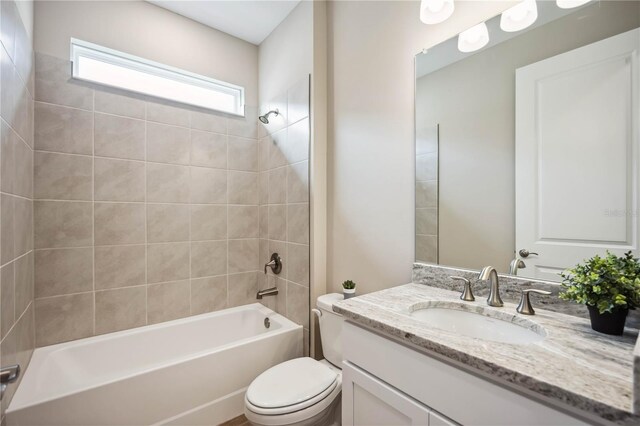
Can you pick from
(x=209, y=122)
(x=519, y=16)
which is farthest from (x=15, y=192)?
(x=519, y=16)

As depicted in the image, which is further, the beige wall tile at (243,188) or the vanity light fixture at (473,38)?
the beige wall tile at (243,188)

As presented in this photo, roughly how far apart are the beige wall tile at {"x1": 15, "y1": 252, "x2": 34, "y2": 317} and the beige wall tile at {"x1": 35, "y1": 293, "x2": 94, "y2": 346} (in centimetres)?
14

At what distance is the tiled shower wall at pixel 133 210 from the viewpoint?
1723mm

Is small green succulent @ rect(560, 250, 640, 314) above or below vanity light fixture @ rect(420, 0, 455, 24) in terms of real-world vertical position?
below

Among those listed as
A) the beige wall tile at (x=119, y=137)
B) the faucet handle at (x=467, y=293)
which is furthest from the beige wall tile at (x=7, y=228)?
the faucet handle at (x=467, y=293)

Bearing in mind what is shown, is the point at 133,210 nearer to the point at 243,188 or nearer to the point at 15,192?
the point at 15,192

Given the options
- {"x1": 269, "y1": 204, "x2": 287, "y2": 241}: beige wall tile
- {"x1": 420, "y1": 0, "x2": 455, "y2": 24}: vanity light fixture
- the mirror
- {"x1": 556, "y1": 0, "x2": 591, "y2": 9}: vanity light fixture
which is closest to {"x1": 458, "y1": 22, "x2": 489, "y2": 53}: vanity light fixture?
the mirror

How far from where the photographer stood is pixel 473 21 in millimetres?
1239

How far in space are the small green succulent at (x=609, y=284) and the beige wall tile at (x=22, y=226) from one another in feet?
7.13

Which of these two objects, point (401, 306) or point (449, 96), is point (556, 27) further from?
point (401, 306)

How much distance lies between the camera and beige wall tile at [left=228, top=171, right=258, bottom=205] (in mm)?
2398

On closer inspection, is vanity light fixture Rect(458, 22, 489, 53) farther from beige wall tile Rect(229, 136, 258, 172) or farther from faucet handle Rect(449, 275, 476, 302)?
beige wall tile Rect(229, 136, 258, 172)

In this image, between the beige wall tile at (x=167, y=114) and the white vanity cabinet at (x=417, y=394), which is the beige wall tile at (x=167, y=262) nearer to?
the beige wall tile at (x=167, y=114)

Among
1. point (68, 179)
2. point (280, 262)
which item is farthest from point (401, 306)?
point (68, 179)
